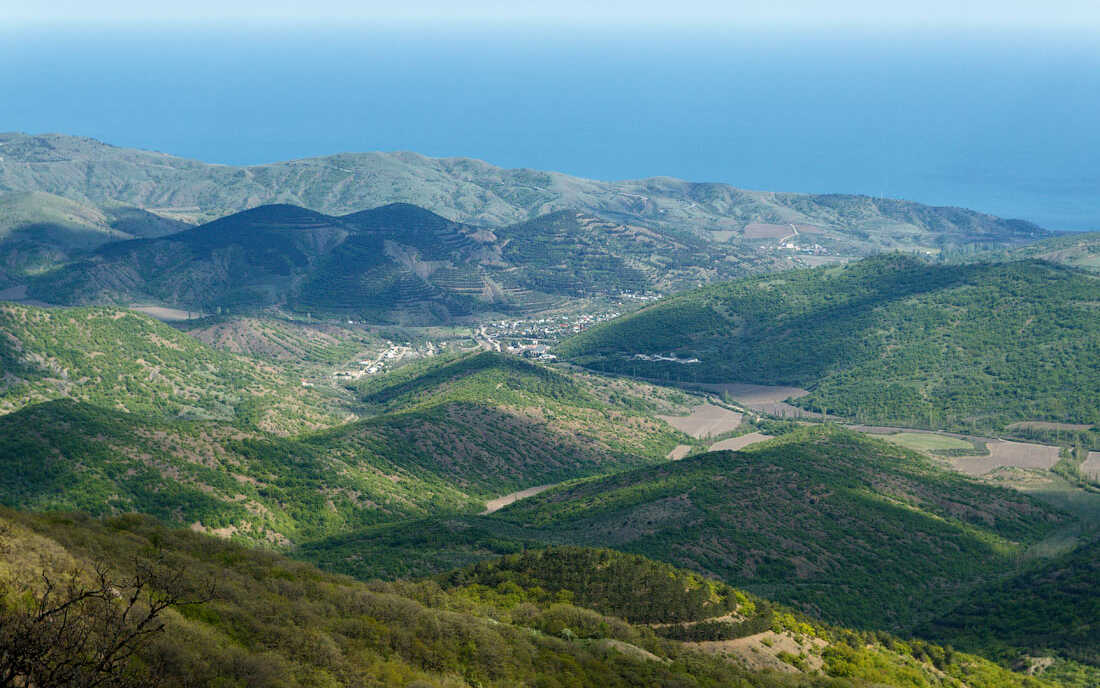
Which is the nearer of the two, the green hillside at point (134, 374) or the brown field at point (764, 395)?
the green hillside at point (134, 374)

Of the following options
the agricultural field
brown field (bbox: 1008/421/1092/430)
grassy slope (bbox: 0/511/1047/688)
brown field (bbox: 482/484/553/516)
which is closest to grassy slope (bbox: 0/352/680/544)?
brown field (bbox: 482/484/553/516)

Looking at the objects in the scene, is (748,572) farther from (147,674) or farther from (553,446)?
(147,674)

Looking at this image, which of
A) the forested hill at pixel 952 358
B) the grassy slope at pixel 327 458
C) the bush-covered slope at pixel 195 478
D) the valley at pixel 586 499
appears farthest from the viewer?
the forested hill at pixel 952 358

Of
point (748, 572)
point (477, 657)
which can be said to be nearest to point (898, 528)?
point (748, 572)

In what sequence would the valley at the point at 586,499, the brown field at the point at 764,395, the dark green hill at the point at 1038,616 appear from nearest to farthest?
the valley at the point at 586,499 < the dark green hill at the point at 1038,616 < the brown field at the point at 764,395

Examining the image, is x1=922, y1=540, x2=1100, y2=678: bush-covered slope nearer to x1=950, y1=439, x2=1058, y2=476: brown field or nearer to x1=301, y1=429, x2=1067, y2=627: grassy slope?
x1=301, y1=429, x2=1067, y2=627: grassy slope

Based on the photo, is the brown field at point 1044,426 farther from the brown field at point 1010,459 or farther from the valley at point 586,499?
the brown field at point 1010,459

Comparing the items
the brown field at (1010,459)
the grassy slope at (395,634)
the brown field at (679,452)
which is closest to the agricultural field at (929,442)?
the brown field at (1010,459)
